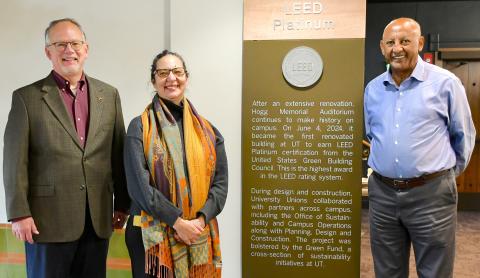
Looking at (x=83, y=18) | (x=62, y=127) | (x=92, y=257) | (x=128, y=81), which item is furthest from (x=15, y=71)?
(x=92, y=257)

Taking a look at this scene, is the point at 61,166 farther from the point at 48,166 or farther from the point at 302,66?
the point at 302,66

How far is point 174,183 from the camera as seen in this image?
1776 mm

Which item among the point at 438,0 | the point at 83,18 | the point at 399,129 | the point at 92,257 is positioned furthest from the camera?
the point at 438,0

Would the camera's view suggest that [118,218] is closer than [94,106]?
No

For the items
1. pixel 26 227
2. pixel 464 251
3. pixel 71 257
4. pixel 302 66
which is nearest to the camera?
pixel 26 227

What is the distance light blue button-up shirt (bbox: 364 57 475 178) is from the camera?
6.75ft

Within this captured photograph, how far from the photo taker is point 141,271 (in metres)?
1.81

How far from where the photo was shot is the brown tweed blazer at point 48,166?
174cm

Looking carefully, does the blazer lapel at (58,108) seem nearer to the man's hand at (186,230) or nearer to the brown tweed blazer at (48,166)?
the brown tweed blazer at (48,166)

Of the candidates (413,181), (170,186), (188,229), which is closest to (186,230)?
(188,229)

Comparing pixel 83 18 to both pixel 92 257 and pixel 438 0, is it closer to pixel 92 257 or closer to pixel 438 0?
pixel 92 257

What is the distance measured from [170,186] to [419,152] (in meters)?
A: 1.25

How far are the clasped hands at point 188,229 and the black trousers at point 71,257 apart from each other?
17.1 inches

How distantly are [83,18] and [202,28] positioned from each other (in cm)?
85
